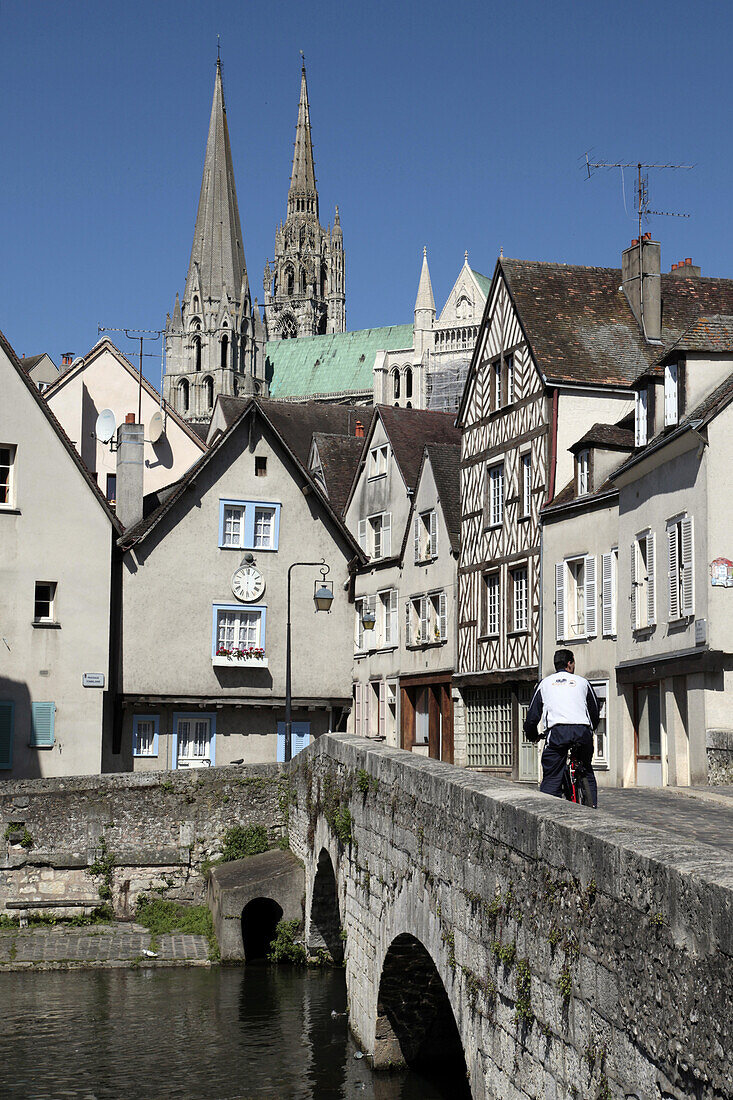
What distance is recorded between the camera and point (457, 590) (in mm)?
31016

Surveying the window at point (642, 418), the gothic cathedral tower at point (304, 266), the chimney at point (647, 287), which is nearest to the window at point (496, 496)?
the chimney at point (647, 287)

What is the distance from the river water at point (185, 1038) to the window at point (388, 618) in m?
13.3

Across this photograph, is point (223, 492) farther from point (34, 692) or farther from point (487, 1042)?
point (487, 1042)

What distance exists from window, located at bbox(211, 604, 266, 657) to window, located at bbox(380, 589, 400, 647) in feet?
12.1

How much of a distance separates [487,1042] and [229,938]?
14150mm

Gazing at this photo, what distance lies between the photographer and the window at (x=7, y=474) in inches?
1106

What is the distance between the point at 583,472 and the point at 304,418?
18.9 m

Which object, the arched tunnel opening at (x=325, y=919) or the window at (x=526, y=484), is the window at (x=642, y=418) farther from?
the arched tunnel opening at (x=325, y=919)

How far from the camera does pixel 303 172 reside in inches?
5940

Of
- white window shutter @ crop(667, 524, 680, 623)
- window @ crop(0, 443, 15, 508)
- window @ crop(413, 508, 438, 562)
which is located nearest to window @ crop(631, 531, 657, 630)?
white window shutter @ crop(667, 524, 680, 623)

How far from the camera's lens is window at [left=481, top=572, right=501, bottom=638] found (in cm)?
2884

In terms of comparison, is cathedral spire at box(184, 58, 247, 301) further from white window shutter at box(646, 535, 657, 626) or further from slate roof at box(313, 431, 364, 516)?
white window shutter at box(646, 535, 657, 626)

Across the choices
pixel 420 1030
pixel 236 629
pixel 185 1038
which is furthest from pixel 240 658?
pixel 420 1030

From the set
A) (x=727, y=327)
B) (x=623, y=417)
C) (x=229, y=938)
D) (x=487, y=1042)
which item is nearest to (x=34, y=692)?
Answer: (x=229, y=938)
